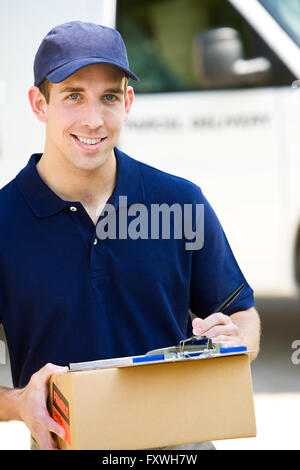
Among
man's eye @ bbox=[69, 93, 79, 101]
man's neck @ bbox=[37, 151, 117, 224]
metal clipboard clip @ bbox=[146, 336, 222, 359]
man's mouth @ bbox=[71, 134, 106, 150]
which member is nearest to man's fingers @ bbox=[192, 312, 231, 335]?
metal clipboard clip @ bbox=[146, 336, 222, 359]

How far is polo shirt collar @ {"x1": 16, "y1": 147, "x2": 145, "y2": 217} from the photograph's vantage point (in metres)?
1.96

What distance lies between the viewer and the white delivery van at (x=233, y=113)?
4.32 meters

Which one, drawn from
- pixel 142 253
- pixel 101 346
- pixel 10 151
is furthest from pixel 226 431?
pixel 10 151

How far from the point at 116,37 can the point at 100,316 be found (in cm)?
66

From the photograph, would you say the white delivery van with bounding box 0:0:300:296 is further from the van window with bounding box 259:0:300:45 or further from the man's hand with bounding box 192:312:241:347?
the man's hand with bounding box 192:312:241:347

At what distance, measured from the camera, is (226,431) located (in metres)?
1.59

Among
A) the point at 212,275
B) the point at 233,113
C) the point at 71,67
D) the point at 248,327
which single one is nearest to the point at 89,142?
the point at 71,67

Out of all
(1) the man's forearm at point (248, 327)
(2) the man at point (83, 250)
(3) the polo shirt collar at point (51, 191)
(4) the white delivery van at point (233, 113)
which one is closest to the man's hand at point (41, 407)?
(2) the man at point (83, 250)

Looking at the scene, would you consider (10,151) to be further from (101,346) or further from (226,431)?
(226,431)

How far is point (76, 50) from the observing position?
191cm

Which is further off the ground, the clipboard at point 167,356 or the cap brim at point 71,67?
the cap brim at point 71,67

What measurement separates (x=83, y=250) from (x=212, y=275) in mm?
357

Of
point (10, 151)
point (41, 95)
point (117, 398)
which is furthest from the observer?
point (10, 151)

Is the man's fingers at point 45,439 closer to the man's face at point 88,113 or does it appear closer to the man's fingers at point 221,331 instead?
the man's fingers at point 221,331
